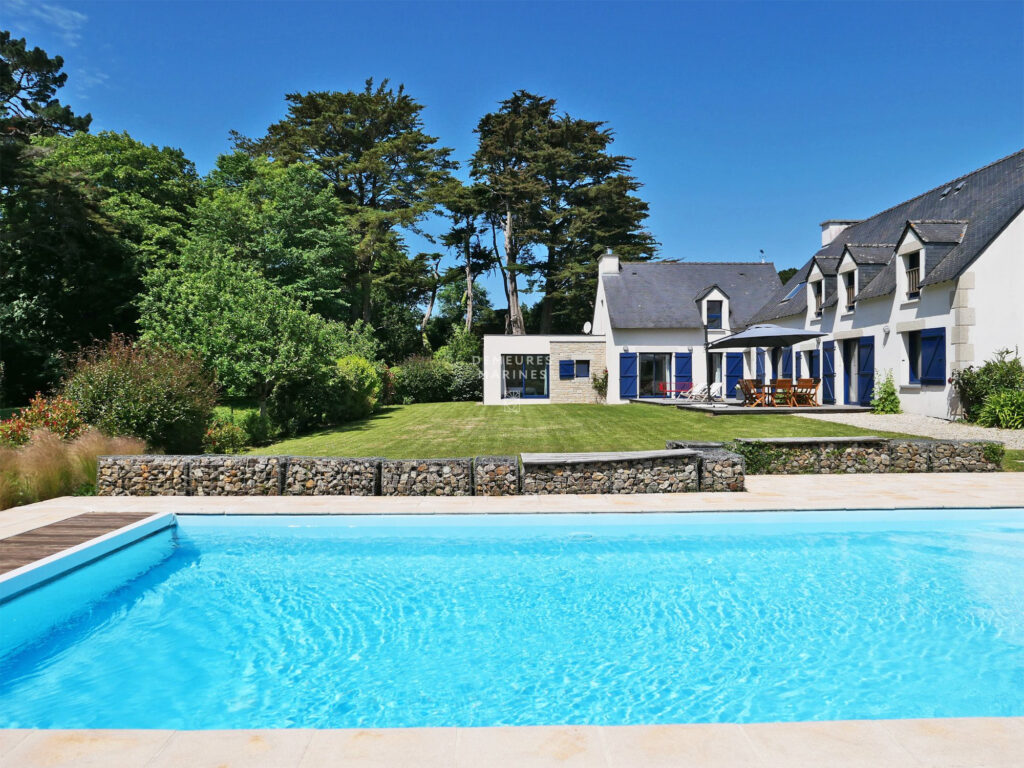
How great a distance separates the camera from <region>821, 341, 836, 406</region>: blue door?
22656mm

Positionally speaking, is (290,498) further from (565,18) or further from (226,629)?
(565,18)

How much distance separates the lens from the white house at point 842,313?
1634cm

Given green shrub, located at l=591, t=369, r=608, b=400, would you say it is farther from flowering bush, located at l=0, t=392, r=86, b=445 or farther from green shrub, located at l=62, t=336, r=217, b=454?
flowering bush, located at l=0, t=392, r=86, b=445

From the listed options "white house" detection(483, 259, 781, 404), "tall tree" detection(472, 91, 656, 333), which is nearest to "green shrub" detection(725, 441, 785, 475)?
"white house" detection(483, 259, 781, 404)

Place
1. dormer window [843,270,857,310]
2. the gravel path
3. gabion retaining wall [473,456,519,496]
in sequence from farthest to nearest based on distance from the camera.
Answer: dormer window [843,270,857,310] → the gravel path → gabion retaining wall [473,456,519,496]

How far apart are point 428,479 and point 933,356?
1560 cm

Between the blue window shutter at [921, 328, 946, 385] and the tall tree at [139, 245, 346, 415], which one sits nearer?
the tall tree at [139, 245, 346, 415]

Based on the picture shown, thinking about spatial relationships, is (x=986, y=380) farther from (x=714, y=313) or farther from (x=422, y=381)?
(x=422, y=381)

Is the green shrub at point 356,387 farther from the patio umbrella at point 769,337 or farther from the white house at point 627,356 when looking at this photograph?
the patio umbrella at point 769,337

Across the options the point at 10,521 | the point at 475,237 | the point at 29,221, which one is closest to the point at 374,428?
the point at 10,521

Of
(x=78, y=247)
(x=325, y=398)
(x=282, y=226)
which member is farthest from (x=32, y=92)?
(x=325, y=398)

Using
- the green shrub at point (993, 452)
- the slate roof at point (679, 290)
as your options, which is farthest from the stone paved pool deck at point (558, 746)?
the slate roof at point (679, 290)

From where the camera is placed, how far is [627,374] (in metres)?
27.4

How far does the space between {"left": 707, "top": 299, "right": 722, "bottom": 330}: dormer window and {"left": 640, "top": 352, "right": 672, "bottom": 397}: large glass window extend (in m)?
2.67
